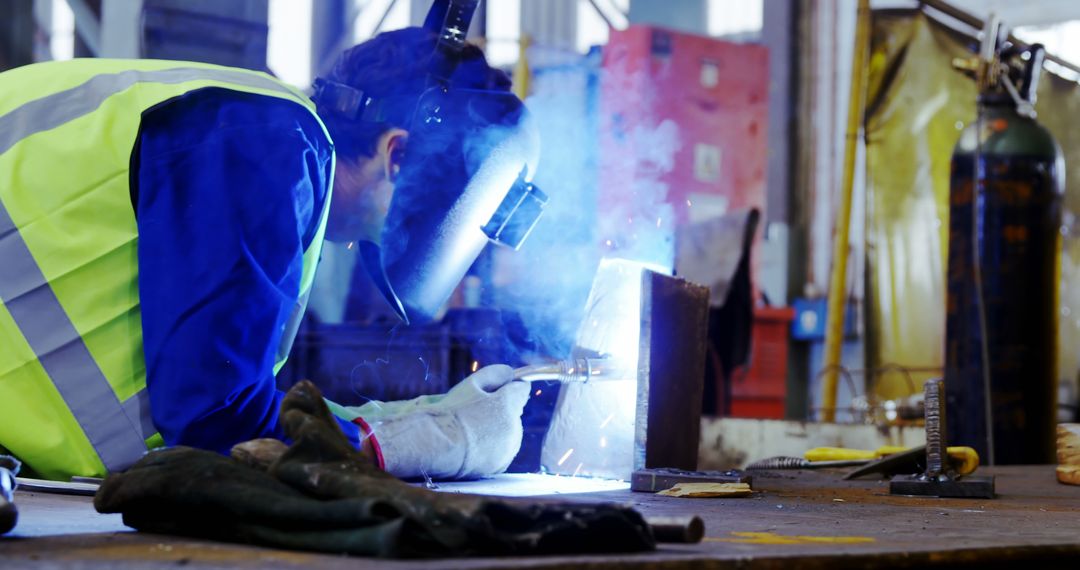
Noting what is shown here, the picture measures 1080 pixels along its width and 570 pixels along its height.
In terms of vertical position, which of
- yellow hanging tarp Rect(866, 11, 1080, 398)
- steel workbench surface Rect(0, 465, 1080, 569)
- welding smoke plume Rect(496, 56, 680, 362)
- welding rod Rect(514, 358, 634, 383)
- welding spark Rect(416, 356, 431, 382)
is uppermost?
yellow hanging tarp Rect(866, 11, 1080, 398)

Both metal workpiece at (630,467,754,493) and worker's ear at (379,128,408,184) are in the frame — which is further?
worker's ear at (379,128,408,184)

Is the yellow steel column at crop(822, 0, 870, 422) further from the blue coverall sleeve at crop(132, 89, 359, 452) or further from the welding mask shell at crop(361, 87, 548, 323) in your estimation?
the blue coverall sleeve at crop(132, 89, 359, 452)

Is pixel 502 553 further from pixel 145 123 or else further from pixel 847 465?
pixel 847 465

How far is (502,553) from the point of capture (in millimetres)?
1156

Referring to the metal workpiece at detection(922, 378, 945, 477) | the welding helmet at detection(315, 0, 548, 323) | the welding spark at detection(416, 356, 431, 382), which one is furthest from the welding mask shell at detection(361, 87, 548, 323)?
the welding spark at detection(416, 356, 431, 382)

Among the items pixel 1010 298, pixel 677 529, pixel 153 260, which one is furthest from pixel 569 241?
pixel 1010 298

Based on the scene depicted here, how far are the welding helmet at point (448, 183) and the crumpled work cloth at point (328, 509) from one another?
1.02m

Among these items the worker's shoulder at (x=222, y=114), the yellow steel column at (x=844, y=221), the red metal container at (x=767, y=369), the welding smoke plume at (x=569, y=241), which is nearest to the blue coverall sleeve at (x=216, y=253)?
the worker's shoulder at (x=222, y=114)

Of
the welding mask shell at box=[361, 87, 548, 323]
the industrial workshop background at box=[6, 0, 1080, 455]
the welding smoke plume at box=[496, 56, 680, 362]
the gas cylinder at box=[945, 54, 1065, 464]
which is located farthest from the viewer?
the gas cylinder at box=[945, 54, 1065, 464]

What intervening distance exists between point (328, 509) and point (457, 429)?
3.64 ft

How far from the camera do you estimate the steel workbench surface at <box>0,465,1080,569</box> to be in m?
1.13

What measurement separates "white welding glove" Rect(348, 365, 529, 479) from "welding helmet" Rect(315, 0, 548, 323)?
0.25 meters

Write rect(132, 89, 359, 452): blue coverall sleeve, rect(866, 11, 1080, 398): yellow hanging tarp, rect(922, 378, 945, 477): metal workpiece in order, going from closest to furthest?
rect(132, 89, 359, 452): blue coverall sleeve → rect(922, 378, 945, 477): metal workpiece → rect(866, 11, 1080, 398): yellow hanging tarp

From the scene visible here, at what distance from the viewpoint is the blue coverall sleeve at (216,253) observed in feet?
6.14
